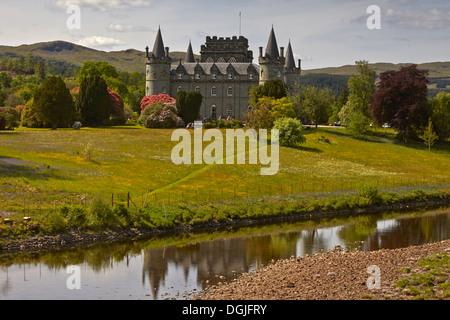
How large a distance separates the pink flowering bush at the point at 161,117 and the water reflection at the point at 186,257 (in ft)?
166

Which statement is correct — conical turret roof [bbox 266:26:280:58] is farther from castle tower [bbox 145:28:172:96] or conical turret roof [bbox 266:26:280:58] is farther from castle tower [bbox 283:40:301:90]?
castle tower [bbox 145:28:172:96]

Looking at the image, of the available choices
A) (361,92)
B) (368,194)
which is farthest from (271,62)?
(368,194)

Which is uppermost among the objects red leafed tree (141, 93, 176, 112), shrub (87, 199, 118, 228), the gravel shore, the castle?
the castle

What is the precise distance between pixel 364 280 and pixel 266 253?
31.5 ft

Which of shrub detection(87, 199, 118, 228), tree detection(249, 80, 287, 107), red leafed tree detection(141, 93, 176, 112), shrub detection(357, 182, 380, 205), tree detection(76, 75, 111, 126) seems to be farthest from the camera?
red leafed tree detection(141, 93, 176, 112)

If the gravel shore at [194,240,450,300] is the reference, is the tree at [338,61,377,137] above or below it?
above

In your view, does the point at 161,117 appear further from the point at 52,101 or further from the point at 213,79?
the point at 213,79

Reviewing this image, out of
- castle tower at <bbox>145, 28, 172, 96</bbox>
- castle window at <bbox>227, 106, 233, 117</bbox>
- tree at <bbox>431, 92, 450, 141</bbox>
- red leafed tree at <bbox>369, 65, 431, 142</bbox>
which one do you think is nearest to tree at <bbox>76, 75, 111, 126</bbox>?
castle tower at <bbox>145, 28, 172, 96</bbox>

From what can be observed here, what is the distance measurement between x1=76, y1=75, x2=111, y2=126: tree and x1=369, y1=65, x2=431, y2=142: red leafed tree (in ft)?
147

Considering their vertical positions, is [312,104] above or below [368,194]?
above

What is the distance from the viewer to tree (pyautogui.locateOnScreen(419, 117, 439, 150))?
88500 mm

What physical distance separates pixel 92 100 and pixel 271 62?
122 ft

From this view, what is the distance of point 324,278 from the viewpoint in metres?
30.1

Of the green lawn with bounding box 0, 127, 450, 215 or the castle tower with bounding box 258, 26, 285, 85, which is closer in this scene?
the green lawn with bounding box 0, 127, 450, 215
